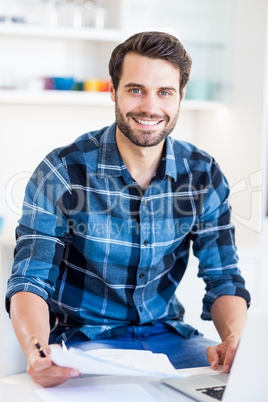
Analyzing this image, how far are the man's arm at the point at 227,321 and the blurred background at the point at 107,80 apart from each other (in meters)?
1.21

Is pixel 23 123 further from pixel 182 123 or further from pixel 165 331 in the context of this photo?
pixel 165 331

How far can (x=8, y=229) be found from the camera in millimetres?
3125

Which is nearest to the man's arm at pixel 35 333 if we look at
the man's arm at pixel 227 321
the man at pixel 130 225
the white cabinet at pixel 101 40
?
the man at pixel 130 225

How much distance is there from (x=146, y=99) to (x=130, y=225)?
0.33 meters

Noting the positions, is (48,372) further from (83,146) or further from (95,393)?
(83,146)

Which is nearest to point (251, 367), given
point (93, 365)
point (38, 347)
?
point (93, 365)

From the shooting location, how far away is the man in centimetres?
161

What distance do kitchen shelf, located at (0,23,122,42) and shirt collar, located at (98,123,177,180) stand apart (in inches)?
52.9

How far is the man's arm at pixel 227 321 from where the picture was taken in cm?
141

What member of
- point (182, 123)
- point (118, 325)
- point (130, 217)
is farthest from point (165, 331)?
point (182, 123)

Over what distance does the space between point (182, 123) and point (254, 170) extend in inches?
27.4

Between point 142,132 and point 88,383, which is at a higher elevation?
point 142,132

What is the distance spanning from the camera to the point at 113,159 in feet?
5.59

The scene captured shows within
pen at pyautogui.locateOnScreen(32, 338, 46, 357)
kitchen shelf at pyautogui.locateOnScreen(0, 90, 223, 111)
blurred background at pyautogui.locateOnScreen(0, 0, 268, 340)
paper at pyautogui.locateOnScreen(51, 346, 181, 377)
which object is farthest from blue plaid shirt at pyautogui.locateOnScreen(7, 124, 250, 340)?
kitchen shelf at pyautogui.locateOnScreen(0, 90, 223, 111)
